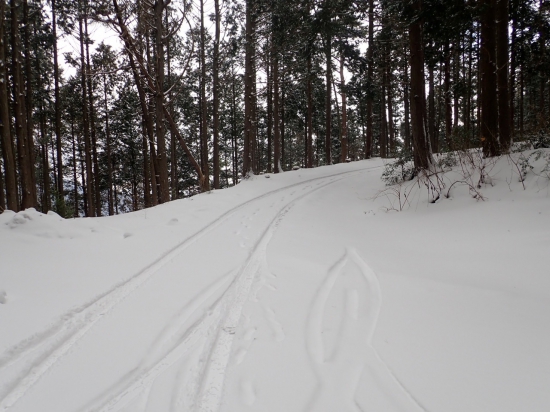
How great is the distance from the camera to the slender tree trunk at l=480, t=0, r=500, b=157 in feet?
23.5

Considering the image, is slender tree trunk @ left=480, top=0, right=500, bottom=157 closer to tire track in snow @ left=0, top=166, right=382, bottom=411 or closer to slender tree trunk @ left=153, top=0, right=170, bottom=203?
tire track in snow @ left=0, top=166, right=382, bottom=411

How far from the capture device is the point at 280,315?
2.78 metres

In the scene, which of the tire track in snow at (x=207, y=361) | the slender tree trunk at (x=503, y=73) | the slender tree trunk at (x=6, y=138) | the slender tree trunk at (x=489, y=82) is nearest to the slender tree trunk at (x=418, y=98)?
the slender tree trunk at (x=489, y=82)

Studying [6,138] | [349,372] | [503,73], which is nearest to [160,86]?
[6,138]

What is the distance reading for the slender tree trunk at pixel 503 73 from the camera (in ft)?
23.7

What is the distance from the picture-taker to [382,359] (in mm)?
2123

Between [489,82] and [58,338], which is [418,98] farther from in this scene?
[58,338]

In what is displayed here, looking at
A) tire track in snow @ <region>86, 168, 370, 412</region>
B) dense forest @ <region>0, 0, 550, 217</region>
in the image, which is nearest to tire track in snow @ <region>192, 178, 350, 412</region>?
tire track in snow @ <region>86, 168, 370, 412</region>

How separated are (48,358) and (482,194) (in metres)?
7.27

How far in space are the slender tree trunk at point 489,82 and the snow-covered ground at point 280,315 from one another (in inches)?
74.7

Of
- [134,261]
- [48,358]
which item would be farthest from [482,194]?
[48,358]

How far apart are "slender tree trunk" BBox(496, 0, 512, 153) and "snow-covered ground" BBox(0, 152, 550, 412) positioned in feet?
7.56

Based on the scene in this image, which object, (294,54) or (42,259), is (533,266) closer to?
(42,259)

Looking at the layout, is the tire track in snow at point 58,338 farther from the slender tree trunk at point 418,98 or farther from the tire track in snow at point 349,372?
the slender tree trunk at point 418,98
